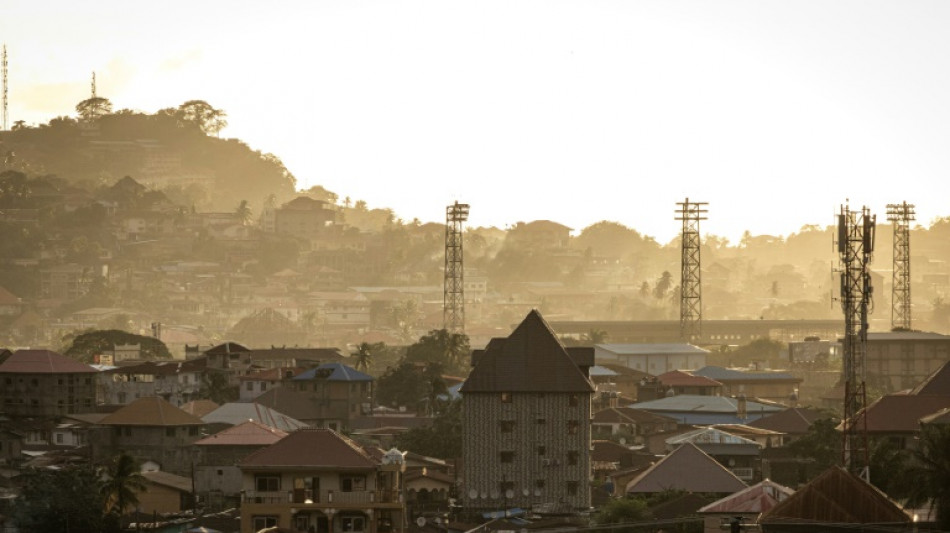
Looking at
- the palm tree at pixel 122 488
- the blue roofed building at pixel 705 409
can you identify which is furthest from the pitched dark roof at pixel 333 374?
the palm tree at pixel 122 488

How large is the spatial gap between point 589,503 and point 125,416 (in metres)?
23.4

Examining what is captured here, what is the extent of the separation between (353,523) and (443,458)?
2085 cm

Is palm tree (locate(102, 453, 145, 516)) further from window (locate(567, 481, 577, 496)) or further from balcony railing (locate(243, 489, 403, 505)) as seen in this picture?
window (locate(567, 481, 577, 496))

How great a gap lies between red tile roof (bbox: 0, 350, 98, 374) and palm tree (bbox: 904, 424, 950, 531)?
172 feet

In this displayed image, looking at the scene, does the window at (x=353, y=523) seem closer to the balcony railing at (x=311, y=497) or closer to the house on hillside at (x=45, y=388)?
the balcony railing at (x=311, y=497)

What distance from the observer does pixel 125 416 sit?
84.4 m

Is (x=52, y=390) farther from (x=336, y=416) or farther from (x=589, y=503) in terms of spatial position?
(x=589, y=503)

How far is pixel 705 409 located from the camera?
343 ft

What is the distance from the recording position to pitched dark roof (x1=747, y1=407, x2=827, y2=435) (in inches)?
3632

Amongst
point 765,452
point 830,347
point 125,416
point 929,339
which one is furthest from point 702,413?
point 830,347

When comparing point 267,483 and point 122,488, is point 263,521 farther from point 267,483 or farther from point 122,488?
point 122,488

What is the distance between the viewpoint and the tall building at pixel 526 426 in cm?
6931

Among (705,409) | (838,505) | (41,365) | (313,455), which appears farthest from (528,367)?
(41,365)

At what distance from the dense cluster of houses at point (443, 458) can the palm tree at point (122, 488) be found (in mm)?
2190
